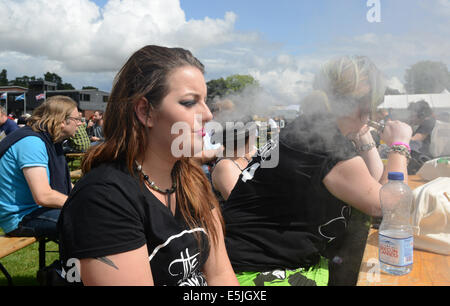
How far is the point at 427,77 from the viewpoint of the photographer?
1.48 metres

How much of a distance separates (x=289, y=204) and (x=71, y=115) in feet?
7.40

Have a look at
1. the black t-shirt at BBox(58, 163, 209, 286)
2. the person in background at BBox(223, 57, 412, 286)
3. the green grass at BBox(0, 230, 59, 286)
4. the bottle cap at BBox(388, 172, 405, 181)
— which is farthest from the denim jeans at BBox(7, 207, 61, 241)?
the bottle cap at BBox(388, 172, 405, 181)

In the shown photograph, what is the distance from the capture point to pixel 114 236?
3.57ft

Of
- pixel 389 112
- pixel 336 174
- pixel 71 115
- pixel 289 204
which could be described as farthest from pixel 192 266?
pixel 71 115

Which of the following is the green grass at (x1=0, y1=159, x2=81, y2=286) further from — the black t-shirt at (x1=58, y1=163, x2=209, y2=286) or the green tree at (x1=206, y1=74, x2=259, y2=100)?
the black t-shirt at (x1=58, y1=163, x2=209, y2=286)

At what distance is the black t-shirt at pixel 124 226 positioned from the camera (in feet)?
3.50

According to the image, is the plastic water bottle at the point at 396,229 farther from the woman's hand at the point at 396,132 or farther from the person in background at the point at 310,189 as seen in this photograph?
the woman's hand at the point at 396,132

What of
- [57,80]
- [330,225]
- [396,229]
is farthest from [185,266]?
[57,80]

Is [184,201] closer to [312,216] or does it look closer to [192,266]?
[192,266]

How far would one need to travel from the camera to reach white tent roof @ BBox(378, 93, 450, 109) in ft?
5.10

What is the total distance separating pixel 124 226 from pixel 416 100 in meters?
1.56

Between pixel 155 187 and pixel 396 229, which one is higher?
pixel 155 187

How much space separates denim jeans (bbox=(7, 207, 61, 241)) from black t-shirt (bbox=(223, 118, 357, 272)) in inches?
65.0

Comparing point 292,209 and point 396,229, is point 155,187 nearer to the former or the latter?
point 292,209
